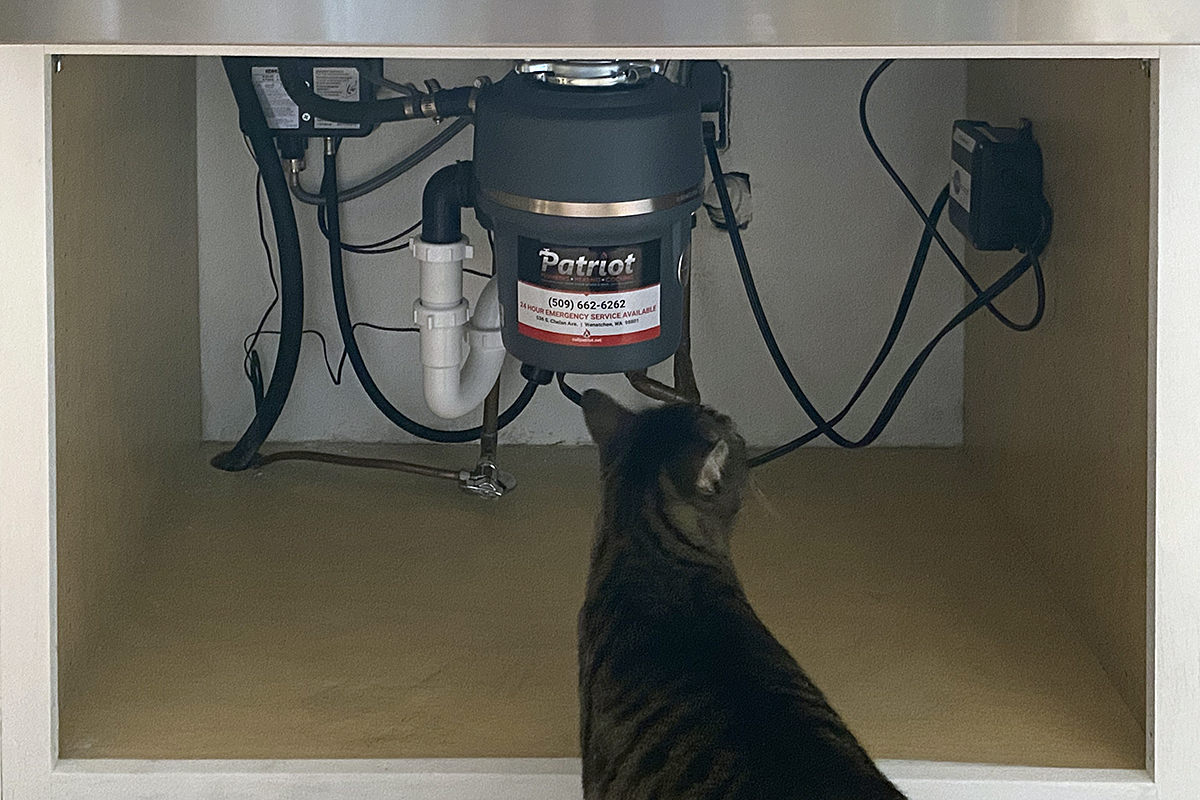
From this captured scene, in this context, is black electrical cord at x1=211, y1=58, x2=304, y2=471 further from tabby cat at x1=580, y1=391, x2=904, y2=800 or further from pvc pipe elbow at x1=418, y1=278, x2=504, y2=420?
tabby cat at x1=580, y1=391, x2=904, y2=800

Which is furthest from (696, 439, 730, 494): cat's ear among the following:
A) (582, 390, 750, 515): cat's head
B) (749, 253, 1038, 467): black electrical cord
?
(749, 253, 1038, 467): black electrical cord

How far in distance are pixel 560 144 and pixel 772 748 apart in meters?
0.38

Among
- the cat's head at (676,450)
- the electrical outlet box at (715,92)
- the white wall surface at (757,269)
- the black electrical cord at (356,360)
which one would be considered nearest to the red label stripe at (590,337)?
the cat's head at (676,450)

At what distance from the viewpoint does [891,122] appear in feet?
4.35

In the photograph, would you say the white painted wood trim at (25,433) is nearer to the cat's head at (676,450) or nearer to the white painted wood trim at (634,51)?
the white painted wood trim at (634,51)

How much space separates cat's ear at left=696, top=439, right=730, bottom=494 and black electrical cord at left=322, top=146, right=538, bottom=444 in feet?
1.11

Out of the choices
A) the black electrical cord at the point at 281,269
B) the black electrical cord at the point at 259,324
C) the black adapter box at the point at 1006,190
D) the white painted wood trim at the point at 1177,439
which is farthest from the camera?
the black electrical cord at the point at 259,324

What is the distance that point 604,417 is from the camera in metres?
1.01

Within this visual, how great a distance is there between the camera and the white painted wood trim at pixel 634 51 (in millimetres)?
724

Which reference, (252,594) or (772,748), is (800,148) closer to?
(252,594)

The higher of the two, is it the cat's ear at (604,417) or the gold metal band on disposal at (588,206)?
the gold metal band on disposal at (588,206)

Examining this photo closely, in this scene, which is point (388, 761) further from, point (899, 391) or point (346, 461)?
point (899, 391)

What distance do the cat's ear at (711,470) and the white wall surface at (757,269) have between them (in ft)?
1.43

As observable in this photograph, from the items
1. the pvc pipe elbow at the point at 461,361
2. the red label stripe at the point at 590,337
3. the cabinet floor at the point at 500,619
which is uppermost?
the red label stripe at the point at 590,337
